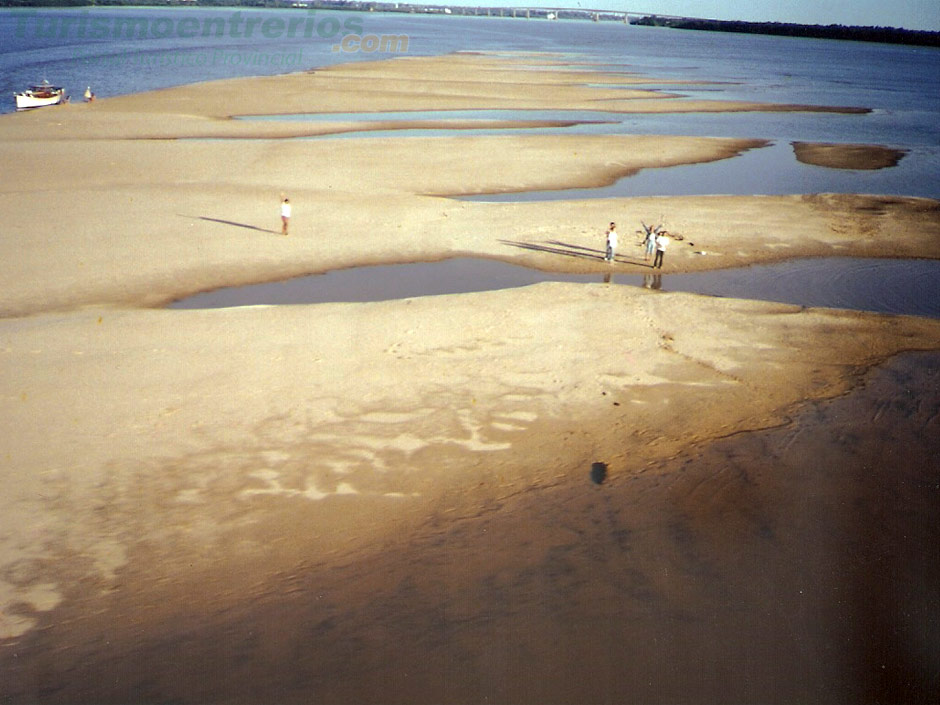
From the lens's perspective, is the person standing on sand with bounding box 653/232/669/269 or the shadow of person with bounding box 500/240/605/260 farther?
the shadow of person with bounding box 500/240/605/260

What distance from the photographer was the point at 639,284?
23.2 meters

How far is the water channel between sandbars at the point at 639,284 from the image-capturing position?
2192 cm

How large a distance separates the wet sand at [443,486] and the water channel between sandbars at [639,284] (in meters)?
0.91

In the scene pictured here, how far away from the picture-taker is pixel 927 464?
14469mm

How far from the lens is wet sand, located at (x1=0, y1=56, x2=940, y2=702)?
9.77 meters

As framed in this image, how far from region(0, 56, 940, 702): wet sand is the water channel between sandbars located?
91 centimetres

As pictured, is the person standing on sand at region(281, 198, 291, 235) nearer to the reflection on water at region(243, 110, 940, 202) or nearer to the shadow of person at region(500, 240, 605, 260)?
the shadow of person at region(500, 240, 605, 260)

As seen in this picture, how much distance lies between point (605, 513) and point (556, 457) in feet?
5.96

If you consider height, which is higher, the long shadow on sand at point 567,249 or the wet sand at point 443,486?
the long shadow on sand at point 567,249

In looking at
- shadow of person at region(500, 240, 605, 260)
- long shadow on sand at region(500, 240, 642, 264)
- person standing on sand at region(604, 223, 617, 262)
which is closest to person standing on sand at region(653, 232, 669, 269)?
long shadow on sand at region(500, 240, 642, 264)

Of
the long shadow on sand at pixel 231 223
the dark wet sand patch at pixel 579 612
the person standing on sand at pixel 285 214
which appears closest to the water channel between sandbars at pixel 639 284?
the person standing on sand at pixel 285 214

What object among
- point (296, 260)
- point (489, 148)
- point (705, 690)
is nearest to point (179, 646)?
point (705, 690)

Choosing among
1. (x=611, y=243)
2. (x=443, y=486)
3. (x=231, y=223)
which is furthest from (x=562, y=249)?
(x=443, y=486)

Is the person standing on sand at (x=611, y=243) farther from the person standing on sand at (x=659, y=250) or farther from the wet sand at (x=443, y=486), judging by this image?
the person standing on sand at (x=659, y=250)
